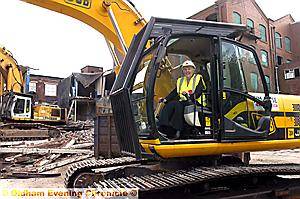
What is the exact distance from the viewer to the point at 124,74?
12.5ft

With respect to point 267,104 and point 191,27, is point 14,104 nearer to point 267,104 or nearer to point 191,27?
point 191,27

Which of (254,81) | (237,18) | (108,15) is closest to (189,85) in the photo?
(254,81)

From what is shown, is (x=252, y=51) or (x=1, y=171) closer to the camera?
(x=252, y=51)

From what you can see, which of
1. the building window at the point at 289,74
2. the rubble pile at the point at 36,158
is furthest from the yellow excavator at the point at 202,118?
the building window at the point at 289,74

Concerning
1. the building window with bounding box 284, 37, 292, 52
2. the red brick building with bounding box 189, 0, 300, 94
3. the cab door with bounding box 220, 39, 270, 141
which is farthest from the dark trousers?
the building window with bounding box 284, 37, 292, 52

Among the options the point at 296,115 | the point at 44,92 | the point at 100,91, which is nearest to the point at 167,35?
the point at 296,115

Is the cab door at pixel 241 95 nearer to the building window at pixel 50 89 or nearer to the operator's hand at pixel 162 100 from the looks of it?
the operator's hand at pixel 162 100

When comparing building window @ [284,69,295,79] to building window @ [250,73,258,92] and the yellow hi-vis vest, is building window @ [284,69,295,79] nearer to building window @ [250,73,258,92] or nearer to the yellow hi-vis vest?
building window @ [250,73,258,92]

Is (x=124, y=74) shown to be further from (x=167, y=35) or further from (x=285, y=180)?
(x=285, y=180)

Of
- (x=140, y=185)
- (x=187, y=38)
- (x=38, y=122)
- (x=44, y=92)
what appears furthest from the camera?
(x=44, y=92)

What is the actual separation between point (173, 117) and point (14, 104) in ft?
43.1

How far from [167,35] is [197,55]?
31.0 inches

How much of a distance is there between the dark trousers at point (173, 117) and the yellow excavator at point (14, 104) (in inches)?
449

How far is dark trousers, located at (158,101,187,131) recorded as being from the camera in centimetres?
380
